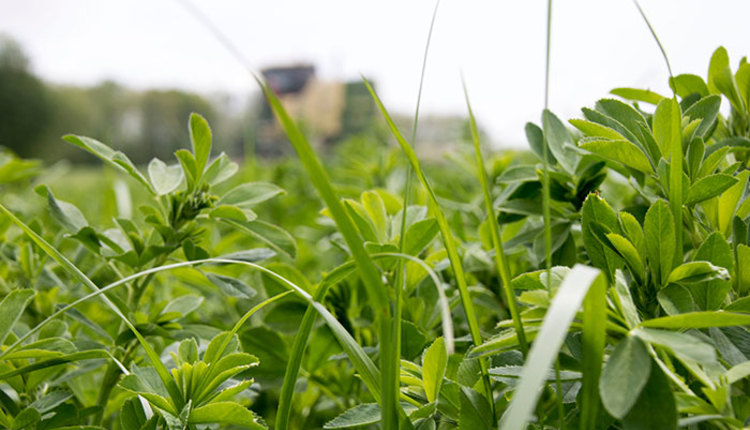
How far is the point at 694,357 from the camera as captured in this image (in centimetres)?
26

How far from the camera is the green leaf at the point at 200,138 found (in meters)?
0.52

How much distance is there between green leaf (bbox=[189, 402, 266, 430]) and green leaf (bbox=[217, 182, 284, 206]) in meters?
0.24

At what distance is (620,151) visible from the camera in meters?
0.41

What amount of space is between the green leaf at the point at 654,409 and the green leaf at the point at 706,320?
0.10ft

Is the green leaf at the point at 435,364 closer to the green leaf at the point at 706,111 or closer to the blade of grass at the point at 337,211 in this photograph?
the blade of grass at the point at 337,211

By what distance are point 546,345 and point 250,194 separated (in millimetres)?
430

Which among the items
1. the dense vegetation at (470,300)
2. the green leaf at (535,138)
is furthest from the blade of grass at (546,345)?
the green leaf at (535,138)

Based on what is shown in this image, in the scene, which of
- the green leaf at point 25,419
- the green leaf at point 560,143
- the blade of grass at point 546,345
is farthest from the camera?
the green leaf at point 560,143

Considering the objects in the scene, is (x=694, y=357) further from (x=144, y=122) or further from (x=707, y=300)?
(x=144, y=122)

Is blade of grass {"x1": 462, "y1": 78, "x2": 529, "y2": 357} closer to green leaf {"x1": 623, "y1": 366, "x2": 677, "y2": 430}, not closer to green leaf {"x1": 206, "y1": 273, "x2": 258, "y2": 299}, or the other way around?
green leaf {"x1": 623, "y1": 366, "x2": 677, "y2": 430}

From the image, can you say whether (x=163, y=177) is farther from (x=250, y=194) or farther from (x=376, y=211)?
(x=376, y=211)

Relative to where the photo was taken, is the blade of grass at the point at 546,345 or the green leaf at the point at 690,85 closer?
the blade of grass at the point at 546,345

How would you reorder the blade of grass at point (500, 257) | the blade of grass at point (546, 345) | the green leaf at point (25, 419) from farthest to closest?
1. the green leaf at point (25, 419)
2. the blade of grass at point (500, 257)
3. the blade of grass at point (546, 345)

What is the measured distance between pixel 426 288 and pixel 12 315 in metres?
0.42
